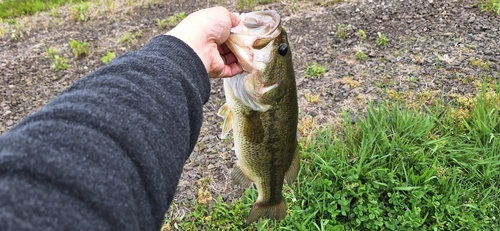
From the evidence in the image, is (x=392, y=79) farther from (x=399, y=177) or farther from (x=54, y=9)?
(x=54, y=9)

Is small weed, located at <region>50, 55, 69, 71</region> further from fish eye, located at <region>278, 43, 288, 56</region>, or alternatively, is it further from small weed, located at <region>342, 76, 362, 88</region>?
fish eye, located at <region>278, 43, 288, 56</region>

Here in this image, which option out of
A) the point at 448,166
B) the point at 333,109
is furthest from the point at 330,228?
the point at 333,109

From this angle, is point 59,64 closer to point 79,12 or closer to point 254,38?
point 79,12

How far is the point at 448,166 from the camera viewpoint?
3131mm

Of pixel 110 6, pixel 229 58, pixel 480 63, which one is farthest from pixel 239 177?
pixel 110 6

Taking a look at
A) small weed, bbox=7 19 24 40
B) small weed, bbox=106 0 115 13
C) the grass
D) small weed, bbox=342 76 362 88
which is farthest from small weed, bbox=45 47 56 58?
small weed, bbox=342 76 362 88

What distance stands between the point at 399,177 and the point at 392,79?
4.78ft

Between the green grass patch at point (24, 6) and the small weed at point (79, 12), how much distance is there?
0.69 meters

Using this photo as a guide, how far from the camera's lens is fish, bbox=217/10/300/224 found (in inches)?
78.4

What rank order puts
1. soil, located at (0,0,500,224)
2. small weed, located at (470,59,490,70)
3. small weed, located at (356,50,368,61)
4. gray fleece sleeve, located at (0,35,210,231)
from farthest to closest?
small weed, located at (356,50,368,61)
small weed, located at (470,59,490,70)
soil, located at (0,0,500,224)
gray fleece sleeve, located at (0,35,210,231)

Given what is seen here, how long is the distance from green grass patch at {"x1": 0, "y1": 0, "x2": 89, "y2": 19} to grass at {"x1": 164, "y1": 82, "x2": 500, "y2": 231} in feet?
18.3

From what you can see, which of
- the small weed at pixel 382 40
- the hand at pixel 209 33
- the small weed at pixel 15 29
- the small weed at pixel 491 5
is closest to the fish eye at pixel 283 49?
the hand at pixel 209 33

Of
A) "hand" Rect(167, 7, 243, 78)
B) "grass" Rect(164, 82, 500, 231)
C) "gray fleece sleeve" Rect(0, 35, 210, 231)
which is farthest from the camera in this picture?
"grass" Rect(164, 82, 500, 231)

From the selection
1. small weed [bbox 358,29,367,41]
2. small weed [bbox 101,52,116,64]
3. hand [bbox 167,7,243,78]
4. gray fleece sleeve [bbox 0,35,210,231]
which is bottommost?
small weed [bbox 358,29,367,41]
